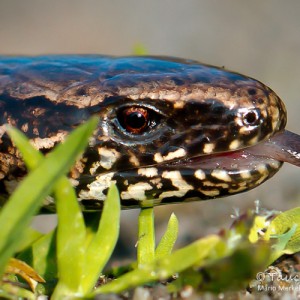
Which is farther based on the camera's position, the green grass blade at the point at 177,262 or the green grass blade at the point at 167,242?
the green grass blade at the point at 167,242

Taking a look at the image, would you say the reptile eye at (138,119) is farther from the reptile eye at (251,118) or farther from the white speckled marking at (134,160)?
the reptile eye at (251,118)

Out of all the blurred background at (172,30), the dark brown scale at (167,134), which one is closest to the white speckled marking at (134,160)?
the dark brown scale at (167,134)

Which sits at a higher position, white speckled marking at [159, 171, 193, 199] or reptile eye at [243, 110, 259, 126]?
reptile eye at [243, 110, 259, 126]

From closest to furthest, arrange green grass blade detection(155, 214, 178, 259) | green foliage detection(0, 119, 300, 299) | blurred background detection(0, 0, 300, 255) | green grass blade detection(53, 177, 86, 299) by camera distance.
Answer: green foliage detection(0, 119, 300, 299) → green grass blade detection(53, 177, 86, 299) → green grass blade detection(155, 214, 178, 259) → blurred background detection(0, 0, 300, 255)

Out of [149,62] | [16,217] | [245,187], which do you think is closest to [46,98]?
[149,62]

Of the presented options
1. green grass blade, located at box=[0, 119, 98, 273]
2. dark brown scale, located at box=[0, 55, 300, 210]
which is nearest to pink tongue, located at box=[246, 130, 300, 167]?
dark brown scale, located at box=[0, 55, 300, 210]

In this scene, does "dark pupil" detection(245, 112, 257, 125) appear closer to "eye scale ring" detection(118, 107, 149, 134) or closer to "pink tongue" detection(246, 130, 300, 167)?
"pink tongue" detection(246, 130, 300, 167)

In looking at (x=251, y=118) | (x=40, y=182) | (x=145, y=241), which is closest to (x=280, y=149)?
(x=251, y=118)

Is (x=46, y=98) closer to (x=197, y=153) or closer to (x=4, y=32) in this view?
(x=197, y=153)
